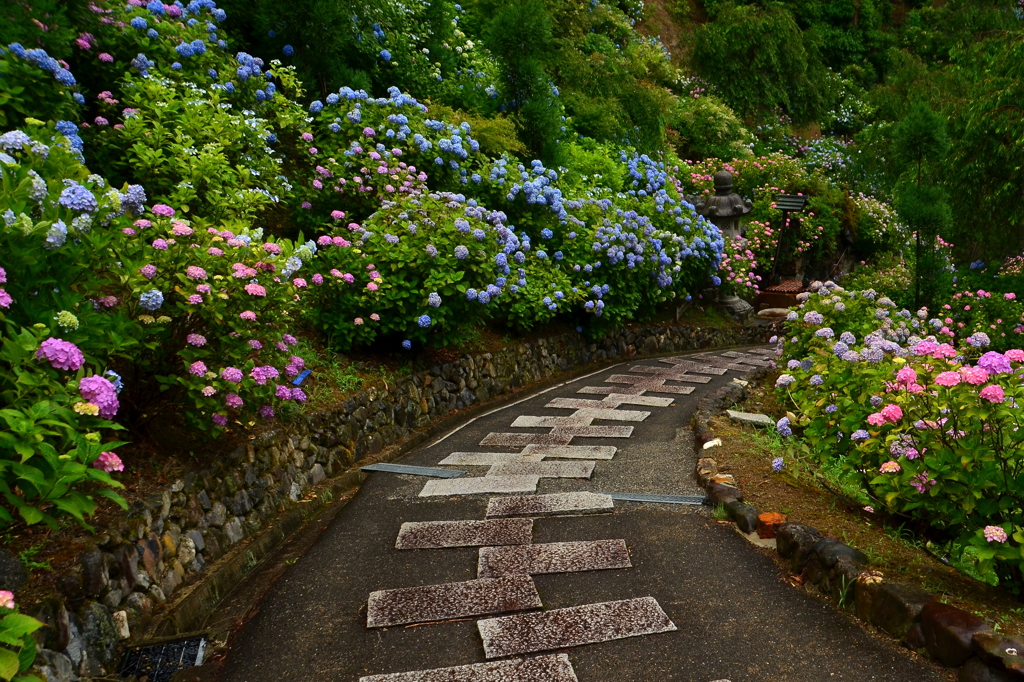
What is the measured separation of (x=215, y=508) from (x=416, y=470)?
1.94 meters

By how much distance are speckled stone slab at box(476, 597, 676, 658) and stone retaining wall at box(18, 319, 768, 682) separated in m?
1.64

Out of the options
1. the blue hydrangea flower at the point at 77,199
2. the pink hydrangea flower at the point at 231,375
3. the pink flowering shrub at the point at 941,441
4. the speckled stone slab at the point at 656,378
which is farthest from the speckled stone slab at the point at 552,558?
the speckled stone slab at the point at 656,378

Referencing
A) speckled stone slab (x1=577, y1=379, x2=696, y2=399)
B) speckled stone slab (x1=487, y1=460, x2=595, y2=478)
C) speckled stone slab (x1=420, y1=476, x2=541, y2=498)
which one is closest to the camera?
speckled stone slab (x1=420, y1=476, x2=541, y2=498)

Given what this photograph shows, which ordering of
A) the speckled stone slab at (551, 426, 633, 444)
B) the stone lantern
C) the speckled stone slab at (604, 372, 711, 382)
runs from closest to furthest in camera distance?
1. the speckled stone slab at (551, 426, 633, 444)
2. the speckled stone slab at (604, 372, 711, 382)
3. the stone lantern

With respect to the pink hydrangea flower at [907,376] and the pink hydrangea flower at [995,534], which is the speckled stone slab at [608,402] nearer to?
the pink hydrangea flower at [907,376]

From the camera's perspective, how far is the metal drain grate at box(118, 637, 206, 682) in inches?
125

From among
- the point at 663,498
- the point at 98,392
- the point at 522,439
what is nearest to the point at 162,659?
the point at 98,392

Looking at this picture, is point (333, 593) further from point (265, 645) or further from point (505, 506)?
point (505, 506)

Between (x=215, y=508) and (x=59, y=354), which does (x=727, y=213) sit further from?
(x=59, y=354)

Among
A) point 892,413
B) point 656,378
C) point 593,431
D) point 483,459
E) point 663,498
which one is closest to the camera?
point 892,413

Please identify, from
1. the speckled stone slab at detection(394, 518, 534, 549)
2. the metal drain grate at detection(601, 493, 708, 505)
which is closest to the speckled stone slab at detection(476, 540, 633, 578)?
the speckled stone slab at detection(394, 518, 534, 549)

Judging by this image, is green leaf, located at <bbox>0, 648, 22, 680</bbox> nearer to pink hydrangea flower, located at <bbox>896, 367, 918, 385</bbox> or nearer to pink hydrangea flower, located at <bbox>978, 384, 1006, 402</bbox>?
pink hydrangea flower, located at <bbox>978, 384, 1006, 402</bbox>

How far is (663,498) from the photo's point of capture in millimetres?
5129

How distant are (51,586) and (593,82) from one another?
13635mm
